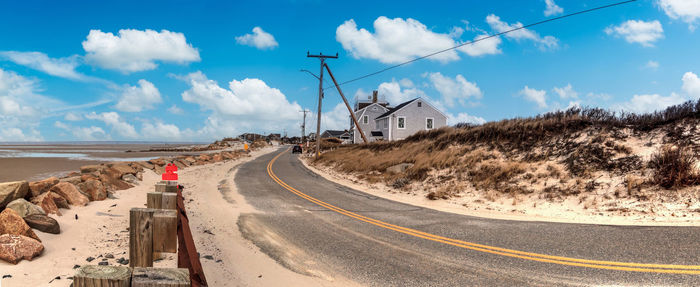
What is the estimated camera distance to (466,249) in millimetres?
6922

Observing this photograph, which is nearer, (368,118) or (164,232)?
(164,232)

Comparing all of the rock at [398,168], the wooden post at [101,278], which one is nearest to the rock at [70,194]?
the wooden post at [101,278]

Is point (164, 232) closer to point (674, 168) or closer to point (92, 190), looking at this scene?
point (92, 190)

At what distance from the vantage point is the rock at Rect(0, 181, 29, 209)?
6598mm

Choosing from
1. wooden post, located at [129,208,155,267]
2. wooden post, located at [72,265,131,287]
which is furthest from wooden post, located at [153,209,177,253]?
wooden post, located at [72,265,131,287]

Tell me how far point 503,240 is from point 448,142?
14.5 m

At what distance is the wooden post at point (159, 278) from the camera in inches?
87.0

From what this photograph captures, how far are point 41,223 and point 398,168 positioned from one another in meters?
15.8

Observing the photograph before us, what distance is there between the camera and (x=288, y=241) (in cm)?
751

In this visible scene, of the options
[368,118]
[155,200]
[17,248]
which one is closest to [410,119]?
[368,118]

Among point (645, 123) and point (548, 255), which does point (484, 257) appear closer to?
point (548, 255)

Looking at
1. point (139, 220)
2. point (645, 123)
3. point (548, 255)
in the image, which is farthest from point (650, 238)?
point (645, 123)

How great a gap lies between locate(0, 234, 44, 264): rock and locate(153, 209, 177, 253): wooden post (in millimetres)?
2436

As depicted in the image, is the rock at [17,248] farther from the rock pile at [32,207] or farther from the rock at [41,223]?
the rock at [41,223]
